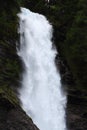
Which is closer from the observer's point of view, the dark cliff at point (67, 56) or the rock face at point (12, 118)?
the rock face at point (12, 118)

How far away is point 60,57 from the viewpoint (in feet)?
74.0

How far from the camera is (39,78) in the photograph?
2012 cm

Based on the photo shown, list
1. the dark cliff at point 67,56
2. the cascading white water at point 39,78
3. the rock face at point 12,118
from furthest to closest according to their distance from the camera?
the cascading white water at point 39,78
the dark cliff at point 67,56
the rock face at point 12,118

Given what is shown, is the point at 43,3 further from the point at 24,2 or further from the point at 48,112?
the point at 48,112

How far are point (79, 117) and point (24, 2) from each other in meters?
10.0

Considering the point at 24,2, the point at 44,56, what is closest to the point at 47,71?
the point at 44,56

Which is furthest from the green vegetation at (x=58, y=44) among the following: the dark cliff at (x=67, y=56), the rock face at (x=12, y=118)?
the rock face at (x=12, y=118)

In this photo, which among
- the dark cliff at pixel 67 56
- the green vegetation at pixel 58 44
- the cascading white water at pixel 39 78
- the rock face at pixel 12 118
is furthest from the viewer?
the cascading white water at pixel 39 78

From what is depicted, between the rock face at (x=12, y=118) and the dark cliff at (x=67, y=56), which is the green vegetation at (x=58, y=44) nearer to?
the dark cliff at (x=67, y=56)

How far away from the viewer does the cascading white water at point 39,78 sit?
61.1 feet

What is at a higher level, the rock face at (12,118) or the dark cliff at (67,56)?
the rock face at (12,118)

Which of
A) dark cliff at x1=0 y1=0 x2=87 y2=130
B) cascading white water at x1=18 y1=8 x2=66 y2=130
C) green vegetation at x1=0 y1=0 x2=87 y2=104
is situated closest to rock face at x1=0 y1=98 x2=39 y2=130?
dark cliff at x1=0 y1=0 x2=87 y2=130

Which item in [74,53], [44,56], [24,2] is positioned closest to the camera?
[74,53]

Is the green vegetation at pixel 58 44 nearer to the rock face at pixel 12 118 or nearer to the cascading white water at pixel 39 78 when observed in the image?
the cascading white water at pixel 39 78
